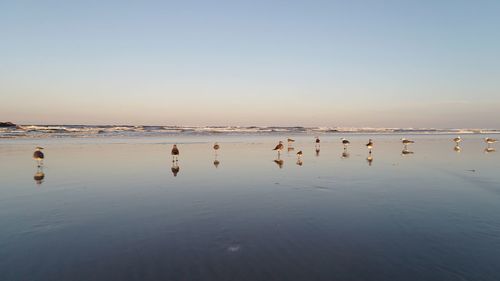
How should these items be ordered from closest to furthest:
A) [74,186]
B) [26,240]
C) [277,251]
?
[277,251] < [26,240] < [74,186]

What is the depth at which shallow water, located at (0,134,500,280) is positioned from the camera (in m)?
5.55

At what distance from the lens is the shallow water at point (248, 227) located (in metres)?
5.55

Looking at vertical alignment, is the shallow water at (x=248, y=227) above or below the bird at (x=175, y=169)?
above

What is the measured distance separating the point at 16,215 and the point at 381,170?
46.7 feet

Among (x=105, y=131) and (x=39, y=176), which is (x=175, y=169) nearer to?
(x=39, y=176)

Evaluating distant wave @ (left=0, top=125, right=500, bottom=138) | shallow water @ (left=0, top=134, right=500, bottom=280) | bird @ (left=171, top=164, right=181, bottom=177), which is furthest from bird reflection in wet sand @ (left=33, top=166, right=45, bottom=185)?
distant wave @ (left=0, top=125, right=500, bottom=138)

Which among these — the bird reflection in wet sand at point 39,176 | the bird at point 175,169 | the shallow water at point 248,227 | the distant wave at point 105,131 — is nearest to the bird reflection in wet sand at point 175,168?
the bird at point 175,169

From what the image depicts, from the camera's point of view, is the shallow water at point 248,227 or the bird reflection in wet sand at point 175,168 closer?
the shallow water at point 248,227

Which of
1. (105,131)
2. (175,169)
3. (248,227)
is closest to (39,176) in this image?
(175,169)

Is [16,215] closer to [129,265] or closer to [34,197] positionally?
[34,197]

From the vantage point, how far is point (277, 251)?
20.5ft

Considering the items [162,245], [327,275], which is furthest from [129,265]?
[327,275]

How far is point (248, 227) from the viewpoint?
7.68 m

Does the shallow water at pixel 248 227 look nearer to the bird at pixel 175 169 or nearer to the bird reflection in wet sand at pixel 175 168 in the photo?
the bird at pixel 175 169
